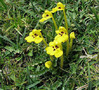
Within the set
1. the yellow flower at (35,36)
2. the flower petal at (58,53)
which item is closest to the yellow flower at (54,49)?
the flower petal at (58,53)

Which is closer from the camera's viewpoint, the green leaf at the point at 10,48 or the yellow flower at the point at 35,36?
the yellow flower at the point at 35,36

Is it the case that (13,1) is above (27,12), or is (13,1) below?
above

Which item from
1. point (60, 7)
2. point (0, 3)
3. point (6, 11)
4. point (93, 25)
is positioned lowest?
point (93, 25)

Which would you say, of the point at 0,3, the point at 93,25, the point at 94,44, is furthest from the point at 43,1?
the point at 94,44

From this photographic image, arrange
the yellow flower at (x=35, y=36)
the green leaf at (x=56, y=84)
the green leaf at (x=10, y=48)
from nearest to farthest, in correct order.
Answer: the yellow flower at (x=35, y=36) → the green leaf at (x=56, y=84) → the green leaf at (x=10, y=48)

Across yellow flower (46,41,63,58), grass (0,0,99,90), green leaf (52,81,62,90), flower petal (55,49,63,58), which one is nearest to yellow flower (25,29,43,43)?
yellow flower (46,41,63,58)

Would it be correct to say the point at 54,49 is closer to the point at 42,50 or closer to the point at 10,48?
the point at 42,50

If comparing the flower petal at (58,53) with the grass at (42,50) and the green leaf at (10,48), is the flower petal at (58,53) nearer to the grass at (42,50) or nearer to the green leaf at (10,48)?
the grass at (42,50)

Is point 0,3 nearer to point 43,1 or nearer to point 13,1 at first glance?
point 13,1
